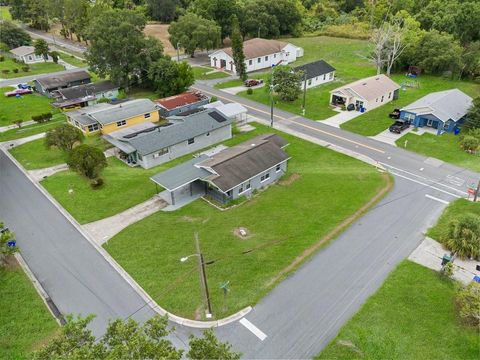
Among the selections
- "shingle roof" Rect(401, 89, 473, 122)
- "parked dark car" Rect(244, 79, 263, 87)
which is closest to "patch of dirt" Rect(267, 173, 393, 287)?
"shingle roof" Rect(401, 89, 473, 122)

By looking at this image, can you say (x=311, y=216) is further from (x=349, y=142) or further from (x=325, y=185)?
(x=349, y=142)

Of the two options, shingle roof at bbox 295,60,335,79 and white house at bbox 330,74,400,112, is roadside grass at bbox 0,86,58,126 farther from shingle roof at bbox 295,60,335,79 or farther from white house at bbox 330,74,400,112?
white house at bbox 330,74,400,112

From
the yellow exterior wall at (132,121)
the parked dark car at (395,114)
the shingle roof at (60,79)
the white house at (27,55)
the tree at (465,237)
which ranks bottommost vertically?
the tree at (465,237)

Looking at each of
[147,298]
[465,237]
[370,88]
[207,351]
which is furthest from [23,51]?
[465,237]

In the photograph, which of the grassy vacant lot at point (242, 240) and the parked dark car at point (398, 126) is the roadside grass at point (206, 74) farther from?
the grassy vacant lot at point (242, 240)

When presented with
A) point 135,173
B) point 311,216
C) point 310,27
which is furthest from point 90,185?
point 310,27

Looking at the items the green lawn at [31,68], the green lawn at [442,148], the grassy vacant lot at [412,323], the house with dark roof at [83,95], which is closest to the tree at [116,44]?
the house with dark roof at [83,95]

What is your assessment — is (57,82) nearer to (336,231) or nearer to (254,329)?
(336,231)
